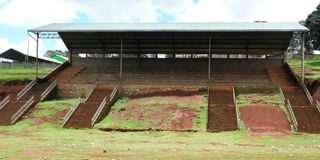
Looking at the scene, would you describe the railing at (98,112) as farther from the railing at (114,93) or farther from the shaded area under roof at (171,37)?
the shaded area under roof at (171,37)

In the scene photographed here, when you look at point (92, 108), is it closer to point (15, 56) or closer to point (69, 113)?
point (69, 113)

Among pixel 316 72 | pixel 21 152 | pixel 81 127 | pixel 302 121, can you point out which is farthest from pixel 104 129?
pixel 316 72

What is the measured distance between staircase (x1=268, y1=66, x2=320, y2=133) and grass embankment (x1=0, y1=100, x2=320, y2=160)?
379 centimetres

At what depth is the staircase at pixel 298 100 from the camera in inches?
1418

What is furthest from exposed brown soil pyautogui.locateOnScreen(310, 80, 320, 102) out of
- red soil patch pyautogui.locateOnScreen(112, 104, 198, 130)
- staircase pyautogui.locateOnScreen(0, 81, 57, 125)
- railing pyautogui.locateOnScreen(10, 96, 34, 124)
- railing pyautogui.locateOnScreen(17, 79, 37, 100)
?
railing pyautogui.locateOnScreen(17, 79, 37, 100)

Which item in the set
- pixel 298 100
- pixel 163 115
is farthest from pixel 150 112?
pixel 298 100

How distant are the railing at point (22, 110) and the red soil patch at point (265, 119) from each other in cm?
1822

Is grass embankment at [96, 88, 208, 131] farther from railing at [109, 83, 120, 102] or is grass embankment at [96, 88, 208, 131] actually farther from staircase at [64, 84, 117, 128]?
staircase at [64, 84, 117, 128]

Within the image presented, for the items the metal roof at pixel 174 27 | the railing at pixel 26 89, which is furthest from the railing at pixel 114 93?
the railing at pixel 26 89

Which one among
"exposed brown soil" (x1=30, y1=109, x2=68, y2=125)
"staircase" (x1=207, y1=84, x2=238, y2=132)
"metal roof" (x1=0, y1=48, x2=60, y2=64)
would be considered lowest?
"metal roof" (x1=0, y1=48, x2=60, y2=64)

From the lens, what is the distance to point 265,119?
123ft

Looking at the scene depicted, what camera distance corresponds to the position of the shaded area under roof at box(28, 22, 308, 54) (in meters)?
52.9

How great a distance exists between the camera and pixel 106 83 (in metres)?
53.0

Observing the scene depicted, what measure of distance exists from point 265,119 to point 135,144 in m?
14.8
